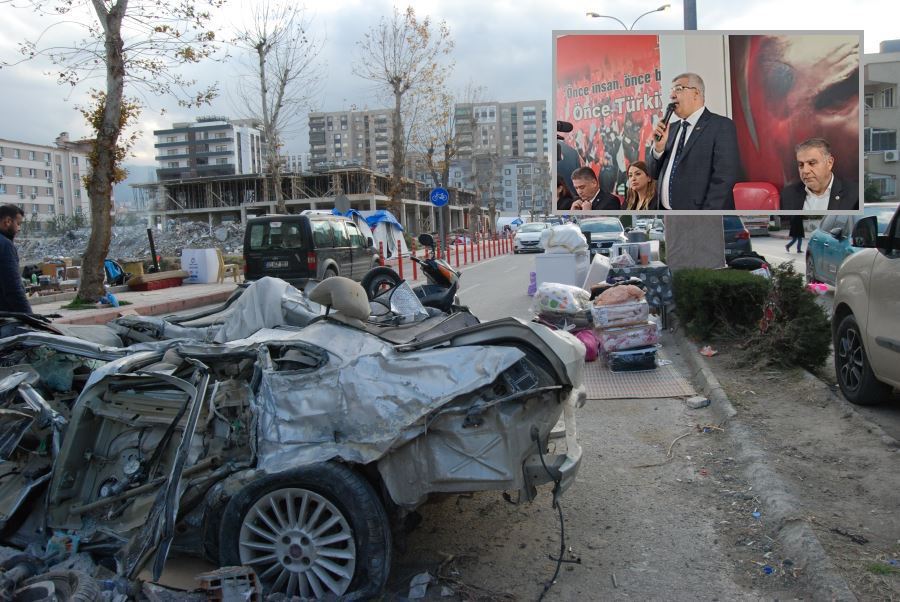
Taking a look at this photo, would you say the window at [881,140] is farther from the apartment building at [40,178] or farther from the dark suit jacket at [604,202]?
the apartment building at [40,178]

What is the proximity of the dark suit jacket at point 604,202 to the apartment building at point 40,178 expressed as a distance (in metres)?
113

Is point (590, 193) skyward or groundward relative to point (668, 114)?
groundward

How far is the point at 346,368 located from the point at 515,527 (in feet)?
5.11

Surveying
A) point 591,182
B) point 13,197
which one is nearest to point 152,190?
point 13,197

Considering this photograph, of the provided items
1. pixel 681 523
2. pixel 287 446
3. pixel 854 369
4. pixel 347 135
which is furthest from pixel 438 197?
pixel 347 135

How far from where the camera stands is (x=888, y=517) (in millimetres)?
4008

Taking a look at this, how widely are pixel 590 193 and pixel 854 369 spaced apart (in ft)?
15.7

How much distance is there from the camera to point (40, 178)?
377 ft

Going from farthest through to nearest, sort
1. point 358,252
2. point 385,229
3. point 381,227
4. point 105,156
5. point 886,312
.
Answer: point 385,229
point 381,227
point 358,252
point 105,156
point 886,312

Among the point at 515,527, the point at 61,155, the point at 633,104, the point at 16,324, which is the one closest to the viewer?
the point at 515,527

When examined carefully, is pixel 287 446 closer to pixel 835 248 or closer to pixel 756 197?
pixel 756 197

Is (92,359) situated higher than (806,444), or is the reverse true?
(92,359)

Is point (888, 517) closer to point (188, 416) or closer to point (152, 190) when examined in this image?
point (188, 416)

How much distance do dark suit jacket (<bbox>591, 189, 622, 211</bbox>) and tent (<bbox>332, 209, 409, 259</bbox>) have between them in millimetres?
20166
